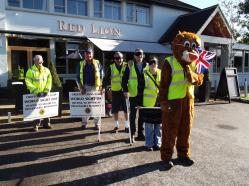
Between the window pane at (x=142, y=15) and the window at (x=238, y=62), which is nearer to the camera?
the window pane at (x=142, y=15)

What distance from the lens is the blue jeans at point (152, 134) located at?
5.95 meters

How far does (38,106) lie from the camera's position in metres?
7.12

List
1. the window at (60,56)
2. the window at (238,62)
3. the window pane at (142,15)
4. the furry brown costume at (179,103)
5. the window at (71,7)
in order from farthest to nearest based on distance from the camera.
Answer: the window at (238,62) → the window pane at (142,15) → the window at (60,56) → the window at (71,7) → the furry brown costume at (179,103)

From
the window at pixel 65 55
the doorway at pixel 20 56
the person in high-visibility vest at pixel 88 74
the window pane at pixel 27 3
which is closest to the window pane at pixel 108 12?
the window at pixel 65 55

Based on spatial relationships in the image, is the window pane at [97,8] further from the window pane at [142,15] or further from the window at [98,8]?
the window pane at [142,15]

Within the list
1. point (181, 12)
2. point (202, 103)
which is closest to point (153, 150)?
point (202, 103)

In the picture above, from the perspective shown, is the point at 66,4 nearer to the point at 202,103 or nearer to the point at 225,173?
Result: the point at 202,103

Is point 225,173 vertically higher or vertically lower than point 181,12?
lower

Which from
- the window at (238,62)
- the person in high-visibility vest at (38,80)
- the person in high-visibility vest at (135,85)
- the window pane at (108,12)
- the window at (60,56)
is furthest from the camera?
the window at (238,62)

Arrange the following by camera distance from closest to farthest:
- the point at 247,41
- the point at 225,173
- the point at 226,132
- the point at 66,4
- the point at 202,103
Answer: the point at 225,173, the point at 226,132, the point at 202,103, the point at 66,4, the point at 247,41

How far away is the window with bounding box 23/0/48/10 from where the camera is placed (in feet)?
50.6

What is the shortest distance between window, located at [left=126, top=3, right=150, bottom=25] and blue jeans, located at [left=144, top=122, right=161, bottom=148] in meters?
14.8

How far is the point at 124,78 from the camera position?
6.86 meters

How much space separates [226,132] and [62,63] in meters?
11.6
